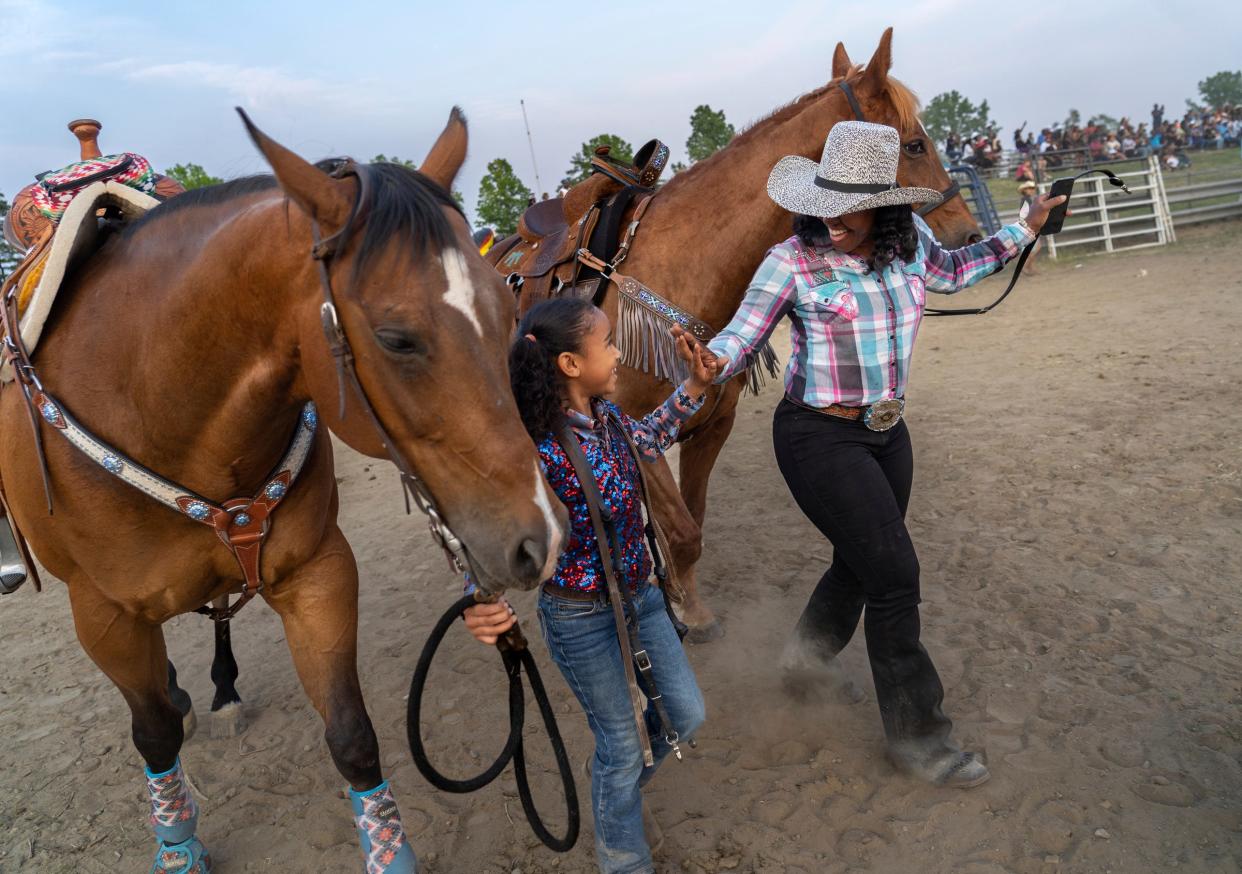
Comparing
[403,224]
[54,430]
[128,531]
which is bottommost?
[128,531]

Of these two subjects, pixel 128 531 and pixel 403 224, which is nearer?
pixel 403 224

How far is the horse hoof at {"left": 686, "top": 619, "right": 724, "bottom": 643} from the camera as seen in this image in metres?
3.82

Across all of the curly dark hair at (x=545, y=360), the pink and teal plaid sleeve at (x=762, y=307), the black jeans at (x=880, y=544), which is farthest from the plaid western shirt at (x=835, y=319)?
the curly dark hair at (x=545, y=360)

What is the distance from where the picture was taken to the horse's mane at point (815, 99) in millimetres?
3439

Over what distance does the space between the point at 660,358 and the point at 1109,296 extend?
9.60 meters

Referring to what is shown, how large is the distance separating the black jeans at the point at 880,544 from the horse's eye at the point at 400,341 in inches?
56.9

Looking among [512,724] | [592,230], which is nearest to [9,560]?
[512,724]

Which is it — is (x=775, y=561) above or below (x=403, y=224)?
below

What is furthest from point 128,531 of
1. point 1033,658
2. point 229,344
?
point 1033,658

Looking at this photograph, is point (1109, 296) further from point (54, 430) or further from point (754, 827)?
point (54, 430)

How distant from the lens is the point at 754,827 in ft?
8.32

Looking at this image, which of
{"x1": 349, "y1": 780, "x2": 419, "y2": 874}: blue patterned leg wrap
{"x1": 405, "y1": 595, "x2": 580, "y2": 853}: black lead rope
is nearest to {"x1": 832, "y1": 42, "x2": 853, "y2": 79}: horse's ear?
{"x1": 405, "y1": 595, "x2": 580, "y2": 853}: black lead rope

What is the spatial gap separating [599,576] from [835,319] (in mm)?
1135

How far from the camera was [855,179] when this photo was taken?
8.04ft
